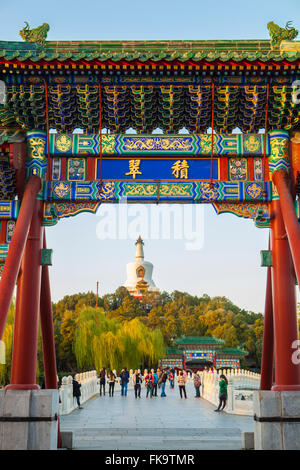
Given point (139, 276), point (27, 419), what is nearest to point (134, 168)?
point (27, 419)

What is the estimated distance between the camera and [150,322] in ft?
202

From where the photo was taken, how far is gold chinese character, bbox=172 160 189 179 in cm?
841

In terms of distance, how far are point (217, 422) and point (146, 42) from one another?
10.4 metres

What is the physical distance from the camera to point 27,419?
6824 mm

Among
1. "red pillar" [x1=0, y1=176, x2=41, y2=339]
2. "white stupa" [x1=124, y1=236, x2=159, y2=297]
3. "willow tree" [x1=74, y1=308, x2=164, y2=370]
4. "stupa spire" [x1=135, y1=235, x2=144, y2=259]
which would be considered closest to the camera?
"red pillar" [x1=0, y1=176, x2=41, y2=339]

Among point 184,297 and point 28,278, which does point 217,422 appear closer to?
point 28,278

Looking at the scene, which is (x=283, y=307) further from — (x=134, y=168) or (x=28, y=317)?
(x=28, y=317)

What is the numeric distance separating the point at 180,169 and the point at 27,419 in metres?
4.63

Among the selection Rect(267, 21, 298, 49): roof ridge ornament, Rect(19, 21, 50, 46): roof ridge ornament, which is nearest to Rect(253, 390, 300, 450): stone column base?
Rect(267, 21, 298, 49): roof ridge ornament

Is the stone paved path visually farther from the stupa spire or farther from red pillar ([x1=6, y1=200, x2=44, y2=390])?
the stupa spire

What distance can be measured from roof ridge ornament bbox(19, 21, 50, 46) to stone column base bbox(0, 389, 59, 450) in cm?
636

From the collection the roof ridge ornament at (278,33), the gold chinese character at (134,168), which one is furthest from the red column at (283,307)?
the roof ridge ornament at (278,33)

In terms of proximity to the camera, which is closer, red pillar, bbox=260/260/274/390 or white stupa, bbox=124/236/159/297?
red pillar, bbox=260/260/274/390

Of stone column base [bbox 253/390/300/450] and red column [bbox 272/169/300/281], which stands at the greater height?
red column [bbox 272/169/300/281]
